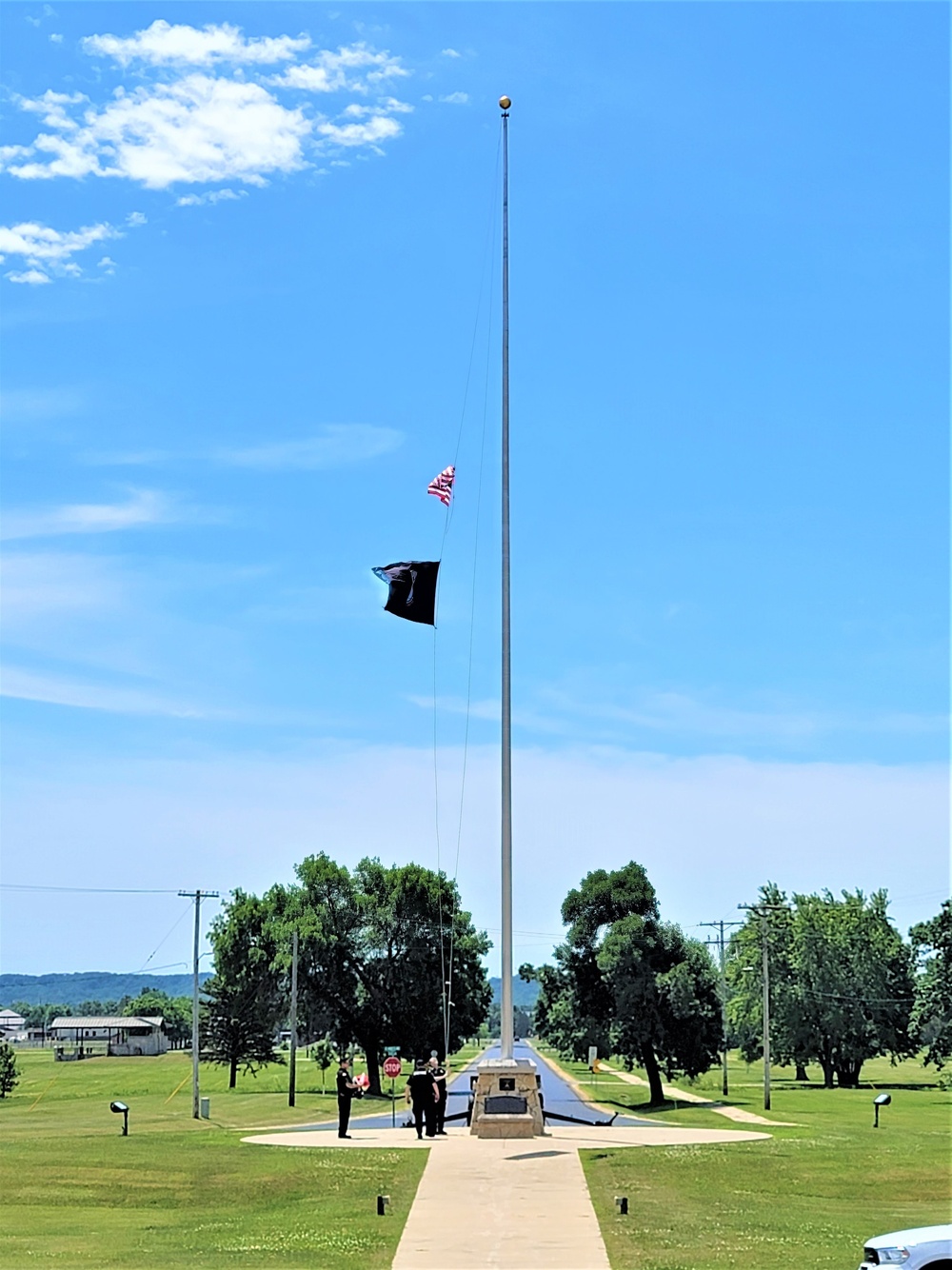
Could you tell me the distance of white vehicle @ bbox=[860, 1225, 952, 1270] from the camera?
547 inches

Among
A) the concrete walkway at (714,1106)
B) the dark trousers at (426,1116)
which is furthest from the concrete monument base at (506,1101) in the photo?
the concrete walkway at (714,1106)

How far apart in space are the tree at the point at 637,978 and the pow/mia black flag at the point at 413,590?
33410mm

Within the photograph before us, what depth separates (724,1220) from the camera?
74.4 ft

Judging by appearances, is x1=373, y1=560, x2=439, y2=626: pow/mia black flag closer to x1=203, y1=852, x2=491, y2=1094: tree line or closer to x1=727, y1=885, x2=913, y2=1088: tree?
x1=203, y1=852, x2=491, y2=1094: tree line

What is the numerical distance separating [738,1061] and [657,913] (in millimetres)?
85599

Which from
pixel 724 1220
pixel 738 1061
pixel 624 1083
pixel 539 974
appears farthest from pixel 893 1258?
pixel 738 1061

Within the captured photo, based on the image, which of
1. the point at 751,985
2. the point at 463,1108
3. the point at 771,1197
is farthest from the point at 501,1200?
the point at 751,985

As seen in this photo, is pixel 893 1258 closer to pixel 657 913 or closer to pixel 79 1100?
pixel 657 913

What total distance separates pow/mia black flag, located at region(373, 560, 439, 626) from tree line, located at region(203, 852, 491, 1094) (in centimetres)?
4557

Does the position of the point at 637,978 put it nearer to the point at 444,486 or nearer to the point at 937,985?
the point at 937,985

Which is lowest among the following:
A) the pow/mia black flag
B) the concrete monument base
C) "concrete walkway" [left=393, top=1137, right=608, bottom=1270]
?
"concrete walkway" [left=393, top=1137, right=608, bottom=1270]

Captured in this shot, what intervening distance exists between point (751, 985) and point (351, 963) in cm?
3633

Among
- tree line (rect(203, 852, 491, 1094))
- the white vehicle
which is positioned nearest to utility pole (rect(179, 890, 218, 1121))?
tree line (rect(203, 852, 491, 1094))

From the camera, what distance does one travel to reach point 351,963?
7900 centimetres
